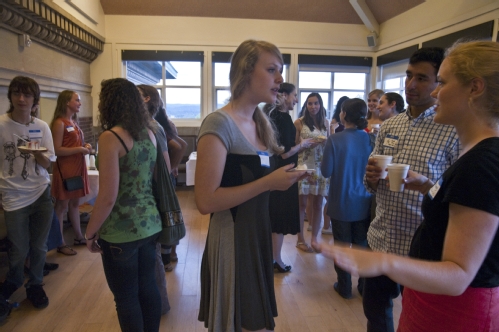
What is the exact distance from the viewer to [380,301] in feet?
5.39

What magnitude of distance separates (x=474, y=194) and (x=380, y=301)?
3.52 feet

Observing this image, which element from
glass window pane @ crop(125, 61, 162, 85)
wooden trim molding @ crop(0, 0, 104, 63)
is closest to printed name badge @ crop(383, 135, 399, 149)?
wooden trim molding @ crop(0, 0, 104, 63)

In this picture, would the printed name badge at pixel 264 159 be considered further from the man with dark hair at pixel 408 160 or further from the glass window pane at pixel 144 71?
the glass window pane at pixel 144 71

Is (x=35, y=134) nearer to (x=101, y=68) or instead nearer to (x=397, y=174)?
(x=397, y=174)

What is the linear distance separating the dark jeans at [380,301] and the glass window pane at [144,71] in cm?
673

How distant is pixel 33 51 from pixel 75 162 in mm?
1867

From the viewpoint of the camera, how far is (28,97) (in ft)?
7.79

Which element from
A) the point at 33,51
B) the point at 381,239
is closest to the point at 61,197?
the point at 33,51

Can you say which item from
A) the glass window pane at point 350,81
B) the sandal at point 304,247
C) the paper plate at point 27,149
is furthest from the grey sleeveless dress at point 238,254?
the glass window pane at point 350,81

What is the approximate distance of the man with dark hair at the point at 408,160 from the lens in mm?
1455

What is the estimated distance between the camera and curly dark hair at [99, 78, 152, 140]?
5.26 feet

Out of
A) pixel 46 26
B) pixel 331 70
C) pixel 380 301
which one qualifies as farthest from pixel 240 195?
pixel 331 70

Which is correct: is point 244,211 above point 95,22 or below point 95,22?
below

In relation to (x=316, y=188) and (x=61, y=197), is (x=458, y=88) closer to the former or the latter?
(x=316, y=188)
